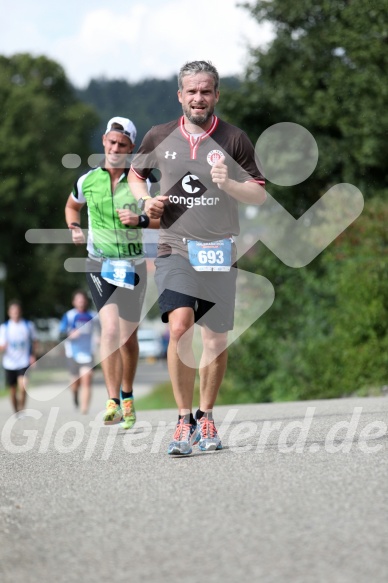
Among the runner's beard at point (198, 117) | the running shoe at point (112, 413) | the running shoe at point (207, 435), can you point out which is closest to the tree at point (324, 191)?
the running shoe at point (112, 413)

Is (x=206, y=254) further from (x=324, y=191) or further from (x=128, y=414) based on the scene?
(x=324, y=191)

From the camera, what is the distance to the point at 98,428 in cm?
984

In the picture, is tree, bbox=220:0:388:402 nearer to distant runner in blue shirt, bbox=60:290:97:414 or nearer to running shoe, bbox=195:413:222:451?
distant runner in blue shirt, bbox=60:290:97:414

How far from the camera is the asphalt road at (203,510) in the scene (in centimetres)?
404

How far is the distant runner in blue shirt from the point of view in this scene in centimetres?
1809

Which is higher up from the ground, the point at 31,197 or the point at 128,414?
the point at 128,414

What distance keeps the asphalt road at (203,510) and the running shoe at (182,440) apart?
69 millimetres

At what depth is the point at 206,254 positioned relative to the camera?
7035 mm

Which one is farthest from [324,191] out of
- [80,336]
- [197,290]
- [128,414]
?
[197,290]

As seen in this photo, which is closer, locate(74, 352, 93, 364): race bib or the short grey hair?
the short grey hair

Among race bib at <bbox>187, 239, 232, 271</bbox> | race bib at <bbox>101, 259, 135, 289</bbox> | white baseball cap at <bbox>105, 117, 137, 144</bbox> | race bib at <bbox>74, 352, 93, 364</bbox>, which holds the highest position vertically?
white baseball cap at <bbox>105, 117, 137, 144</bbox>

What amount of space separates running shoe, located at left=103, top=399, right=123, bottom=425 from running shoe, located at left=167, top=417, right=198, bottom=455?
1961mm

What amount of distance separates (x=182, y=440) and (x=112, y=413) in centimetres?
203

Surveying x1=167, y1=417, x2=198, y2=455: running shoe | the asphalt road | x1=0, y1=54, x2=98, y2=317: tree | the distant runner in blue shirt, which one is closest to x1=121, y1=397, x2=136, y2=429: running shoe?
the asphalt road
